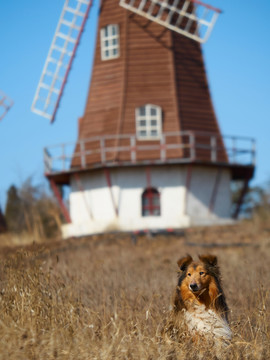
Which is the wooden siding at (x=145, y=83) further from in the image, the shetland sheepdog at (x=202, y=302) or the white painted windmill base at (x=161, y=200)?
the shetland sheepdog at (x=202, y=302)

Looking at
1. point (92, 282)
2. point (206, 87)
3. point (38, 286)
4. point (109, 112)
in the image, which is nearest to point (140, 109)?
point (109, 112)

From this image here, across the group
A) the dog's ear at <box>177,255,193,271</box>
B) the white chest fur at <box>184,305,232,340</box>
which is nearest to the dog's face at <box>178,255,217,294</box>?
the dog's ear at <box>177,255,193,271</box>

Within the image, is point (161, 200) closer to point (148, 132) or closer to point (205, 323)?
point (148, 132)

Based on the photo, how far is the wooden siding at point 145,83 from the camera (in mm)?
21031

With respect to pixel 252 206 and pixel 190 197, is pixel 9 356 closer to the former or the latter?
pixel 190 197

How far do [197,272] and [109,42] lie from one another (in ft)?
57.9

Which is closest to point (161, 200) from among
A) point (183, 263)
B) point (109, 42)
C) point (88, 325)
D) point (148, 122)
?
point (148, 122)

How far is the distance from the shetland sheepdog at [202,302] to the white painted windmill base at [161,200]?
51.0 feet

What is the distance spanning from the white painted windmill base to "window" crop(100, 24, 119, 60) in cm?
353

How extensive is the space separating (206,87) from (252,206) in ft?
54.6

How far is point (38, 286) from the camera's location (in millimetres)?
5406

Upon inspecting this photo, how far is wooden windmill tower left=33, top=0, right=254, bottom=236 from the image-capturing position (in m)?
20.9

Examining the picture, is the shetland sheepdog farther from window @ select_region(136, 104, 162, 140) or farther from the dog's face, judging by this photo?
window @ select_region(136, 104, 162, 140)

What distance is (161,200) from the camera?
21141mm
